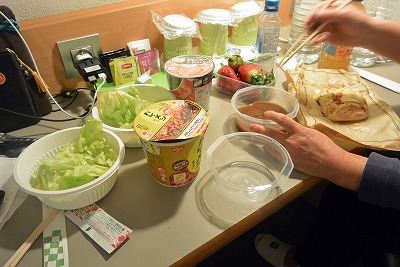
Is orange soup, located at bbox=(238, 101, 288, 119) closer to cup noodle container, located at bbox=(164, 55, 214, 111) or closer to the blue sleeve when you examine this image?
cup noodle container, located at bbox=(164, 55, 214, 111)

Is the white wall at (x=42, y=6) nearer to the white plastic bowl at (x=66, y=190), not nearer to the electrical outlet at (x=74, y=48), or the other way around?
the electrical outlet at (x=74, y=48)

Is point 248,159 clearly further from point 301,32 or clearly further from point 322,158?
point 301,32

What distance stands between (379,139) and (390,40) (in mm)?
282

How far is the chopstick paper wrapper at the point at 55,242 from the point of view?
0.46 metres

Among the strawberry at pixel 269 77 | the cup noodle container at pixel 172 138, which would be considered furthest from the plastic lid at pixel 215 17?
the cup noodle container at pixel 172 138

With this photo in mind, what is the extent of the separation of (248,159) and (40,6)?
696 mm

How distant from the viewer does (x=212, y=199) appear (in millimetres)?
569

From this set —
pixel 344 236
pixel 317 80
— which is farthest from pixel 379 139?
pixel 344 236

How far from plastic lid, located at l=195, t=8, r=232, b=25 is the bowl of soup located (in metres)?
0.29

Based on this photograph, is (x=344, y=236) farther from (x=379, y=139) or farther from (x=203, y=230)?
(x=203, y=230)

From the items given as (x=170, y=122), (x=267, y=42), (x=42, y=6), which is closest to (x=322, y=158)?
(x=170, y=122)

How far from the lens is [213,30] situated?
3.19 ft

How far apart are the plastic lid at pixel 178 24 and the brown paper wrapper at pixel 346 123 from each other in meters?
0.33

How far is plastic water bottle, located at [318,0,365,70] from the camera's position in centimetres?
91
